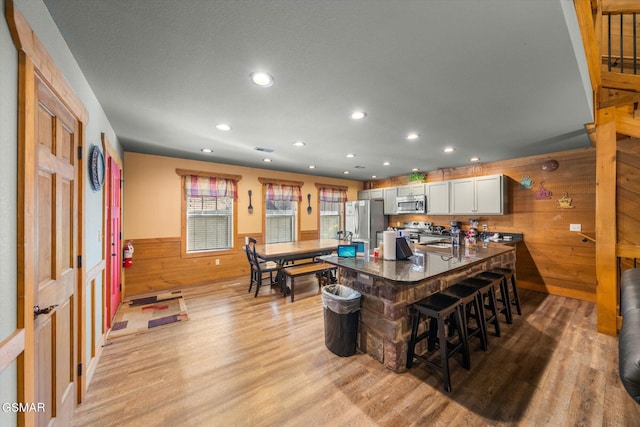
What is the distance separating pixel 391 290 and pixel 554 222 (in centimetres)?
386

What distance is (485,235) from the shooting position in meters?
4.72

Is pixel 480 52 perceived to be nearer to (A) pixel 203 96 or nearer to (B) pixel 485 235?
(A) pixel 203 96

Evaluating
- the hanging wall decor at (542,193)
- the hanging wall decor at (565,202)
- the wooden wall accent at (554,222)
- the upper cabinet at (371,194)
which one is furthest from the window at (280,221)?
the hanging wall decor at (565,202)

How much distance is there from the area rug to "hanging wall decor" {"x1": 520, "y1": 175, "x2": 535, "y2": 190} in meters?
5.83

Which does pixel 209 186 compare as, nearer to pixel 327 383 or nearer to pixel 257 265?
pixel 257 265

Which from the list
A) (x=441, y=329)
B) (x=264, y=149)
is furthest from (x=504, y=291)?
(x=264, y=149)

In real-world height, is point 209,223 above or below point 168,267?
above

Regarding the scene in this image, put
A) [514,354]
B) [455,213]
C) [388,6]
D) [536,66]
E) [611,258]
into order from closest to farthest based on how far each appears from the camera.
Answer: [388,6], [536,66], [514,354], [611,258], [455,213]

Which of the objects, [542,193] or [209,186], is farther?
[209,186]

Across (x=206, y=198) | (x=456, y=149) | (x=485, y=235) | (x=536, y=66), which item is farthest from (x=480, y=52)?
(x=206, y=198)

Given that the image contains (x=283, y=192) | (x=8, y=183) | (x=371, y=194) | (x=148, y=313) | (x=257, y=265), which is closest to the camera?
(x=8, y=183)

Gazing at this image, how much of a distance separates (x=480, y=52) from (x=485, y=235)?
4.12 m

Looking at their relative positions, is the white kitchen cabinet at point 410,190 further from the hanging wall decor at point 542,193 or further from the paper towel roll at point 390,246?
the paper towel roll at point 390,246

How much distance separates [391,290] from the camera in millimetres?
2084
